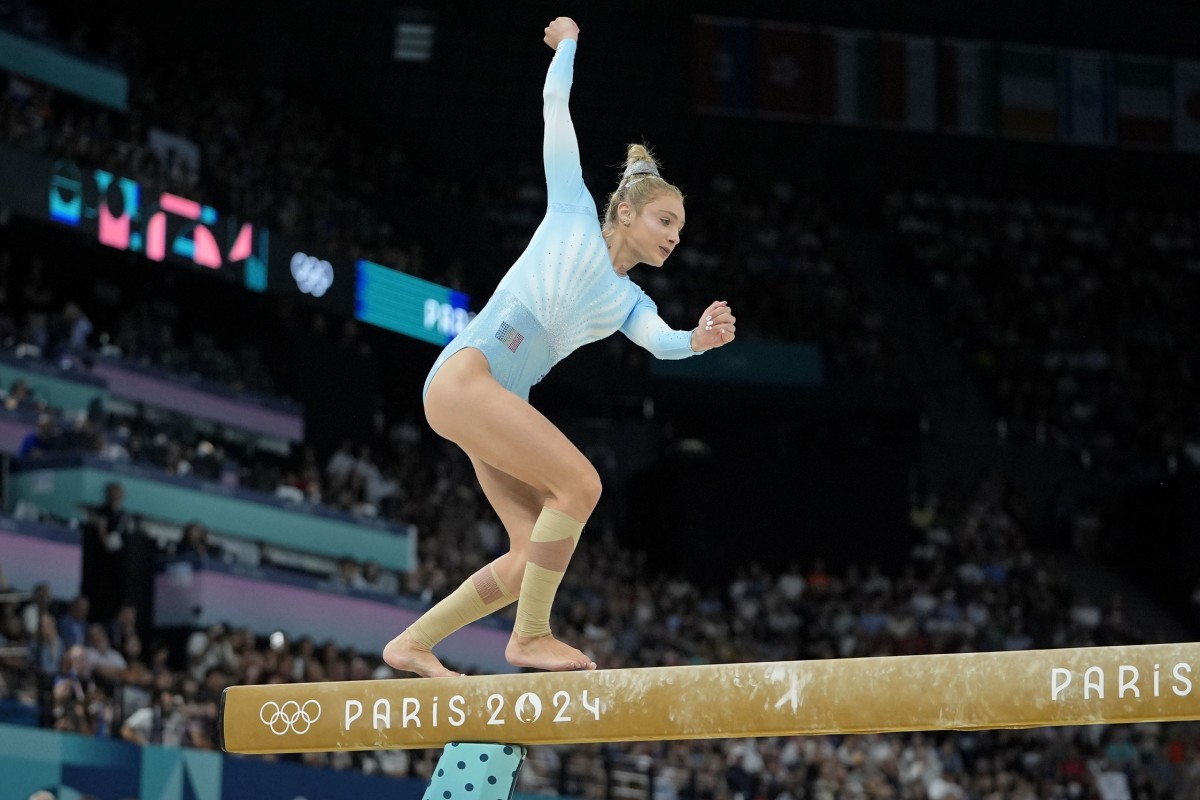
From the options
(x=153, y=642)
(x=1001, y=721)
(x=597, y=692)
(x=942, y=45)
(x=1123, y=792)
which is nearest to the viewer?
(x=1001, y=721)

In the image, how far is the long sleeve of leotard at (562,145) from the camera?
5.50m

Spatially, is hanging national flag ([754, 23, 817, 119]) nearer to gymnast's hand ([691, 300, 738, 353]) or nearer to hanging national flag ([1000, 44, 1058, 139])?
hanging national flag ([1000, 44, 1058, 139])

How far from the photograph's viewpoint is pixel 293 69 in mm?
26406

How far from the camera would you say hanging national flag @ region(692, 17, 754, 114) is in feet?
90.2

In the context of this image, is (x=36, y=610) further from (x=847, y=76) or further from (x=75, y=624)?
(x=847, y=76)

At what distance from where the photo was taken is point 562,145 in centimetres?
554

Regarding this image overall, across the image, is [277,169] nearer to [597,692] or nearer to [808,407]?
[808,407]

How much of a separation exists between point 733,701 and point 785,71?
78.9 ft

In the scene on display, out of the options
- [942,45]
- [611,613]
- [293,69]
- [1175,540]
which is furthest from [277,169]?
[1175,540]

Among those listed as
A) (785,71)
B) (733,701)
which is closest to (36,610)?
(733,701)

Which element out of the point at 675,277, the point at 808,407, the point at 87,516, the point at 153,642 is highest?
the point at 675,277

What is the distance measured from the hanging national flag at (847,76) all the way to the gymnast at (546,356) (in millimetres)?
22995

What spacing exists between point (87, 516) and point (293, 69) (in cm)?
1342

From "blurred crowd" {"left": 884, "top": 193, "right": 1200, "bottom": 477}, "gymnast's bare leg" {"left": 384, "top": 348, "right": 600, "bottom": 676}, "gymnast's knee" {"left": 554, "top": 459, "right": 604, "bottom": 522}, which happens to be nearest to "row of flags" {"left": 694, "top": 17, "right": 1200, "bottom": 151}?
"blurred crowd" {"left": 884, "top": 193, "right": 1200, "bottom": 477}
